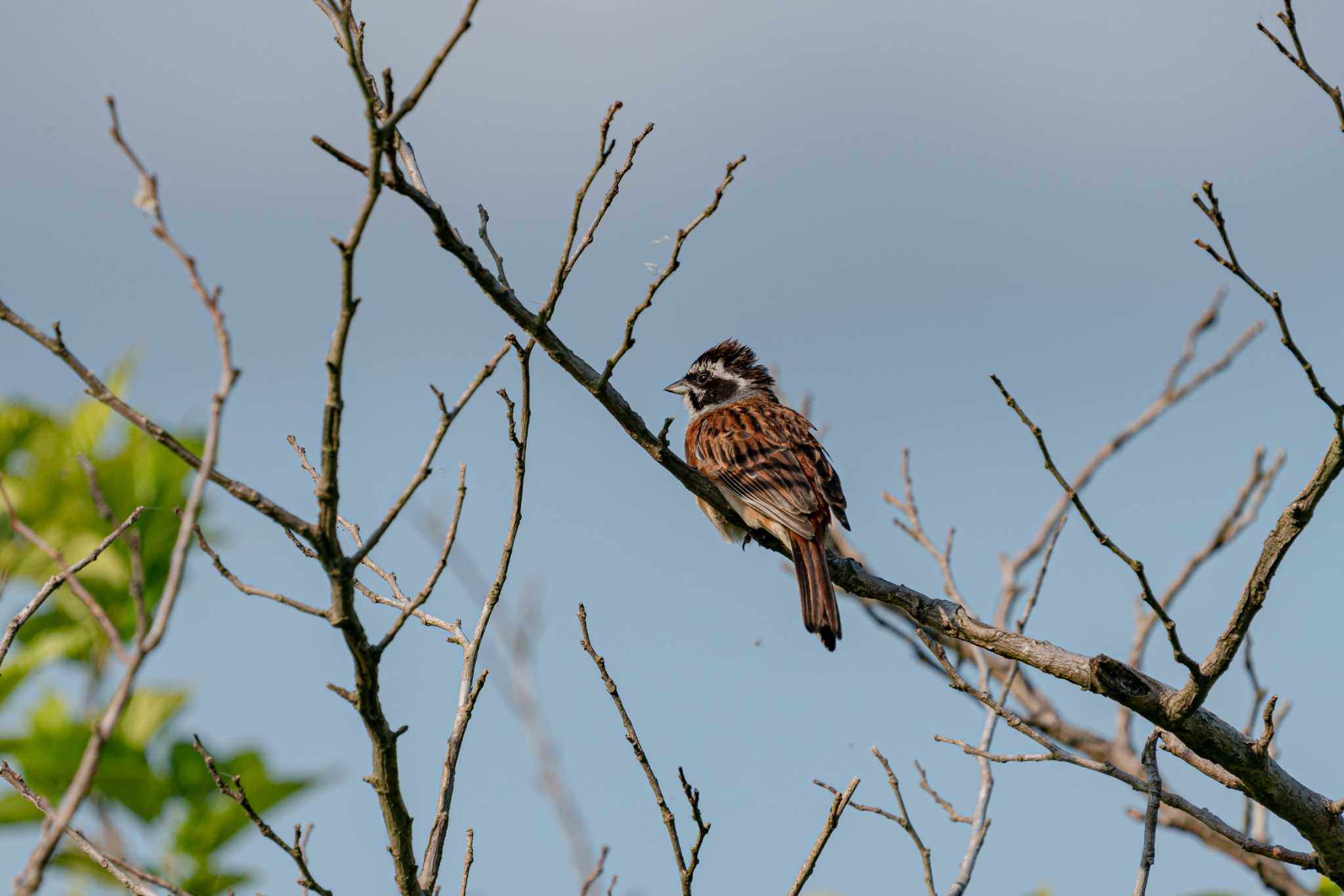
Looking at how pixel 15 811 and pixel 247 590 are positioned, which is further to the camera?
pixel 15 811

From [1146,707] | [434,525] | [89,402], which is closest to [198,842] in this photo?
[434,525]

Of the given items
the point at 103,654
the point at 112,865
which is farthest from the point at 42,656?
the point at 112,865

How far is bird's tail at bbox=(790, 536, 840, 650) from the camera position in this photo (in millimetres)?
6637

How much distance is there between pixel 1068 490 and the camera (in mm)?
4078

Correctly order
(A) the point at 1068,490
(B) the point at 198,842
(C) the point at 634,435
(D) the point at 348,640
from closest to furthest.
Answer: (D) the point at 348,640 → (A) the point at 1068,490 → (C) the point at 634,435 → (B) the point at 198,842

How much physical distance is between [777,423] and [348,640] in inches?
210

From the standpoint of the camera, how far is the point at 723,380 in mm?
9797

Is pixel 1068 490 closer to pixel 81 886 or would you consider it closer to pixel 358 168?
pixel 358 168

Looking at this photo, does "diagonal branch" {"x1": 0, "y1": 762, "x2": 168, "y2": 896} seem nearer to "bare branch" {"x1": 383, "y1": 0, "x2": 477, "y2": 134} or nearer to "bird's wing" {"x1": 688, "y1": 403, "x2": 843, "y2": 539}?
"bare branch" {"x1": 383, "y1": 0, "x2": 477, "y2": 134}

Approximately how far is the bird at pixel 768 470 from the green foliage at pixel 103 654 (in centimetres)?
325

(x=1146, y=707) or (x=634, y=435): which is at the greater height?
(x=634, y=435)

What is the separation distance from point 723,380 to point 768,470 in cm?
230

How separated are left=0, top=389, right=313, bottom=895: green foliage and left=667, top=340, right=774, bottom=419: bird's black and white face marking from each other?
11.6 ft

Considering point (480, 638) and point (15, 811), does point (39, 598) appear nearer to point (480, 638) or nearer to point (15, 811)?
point (480, 638)
